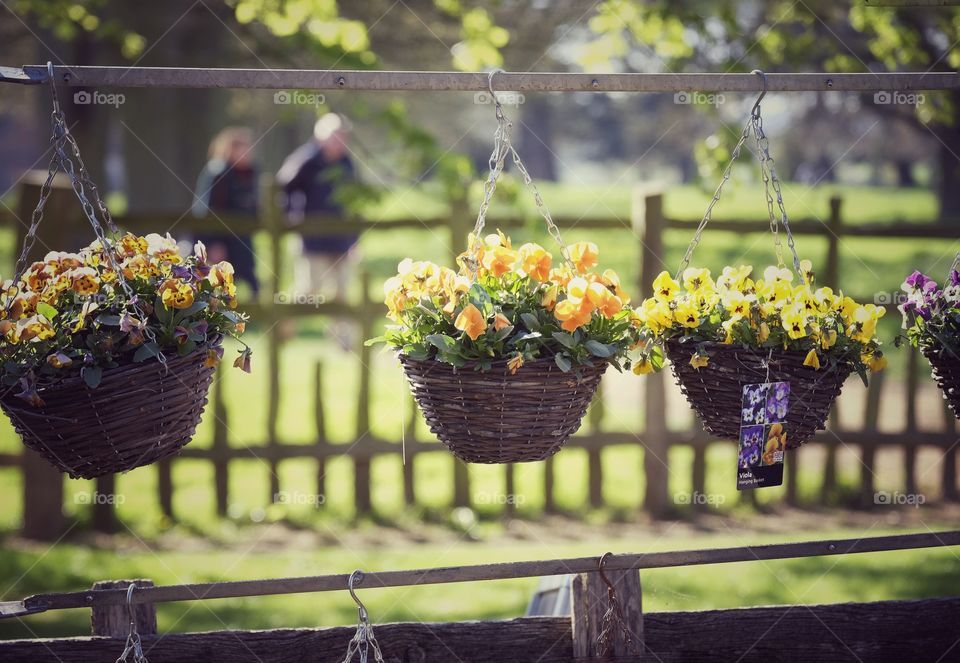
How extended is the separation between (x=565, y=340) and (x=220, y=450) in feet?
12.0

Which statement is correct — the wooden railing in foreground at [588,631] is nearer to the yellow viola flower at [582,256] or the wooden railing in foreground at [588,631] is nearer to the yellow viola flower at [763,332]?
the yellow viola flower at [763,332]

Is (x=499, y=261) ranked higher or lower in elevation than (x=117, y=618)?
higher

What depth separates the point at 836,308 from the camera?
2.26 metres

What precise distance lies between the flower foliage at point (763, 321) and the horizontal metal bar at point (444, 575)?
0.42 metres

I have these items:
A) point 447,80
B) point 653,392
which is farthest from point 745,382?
point 653,392

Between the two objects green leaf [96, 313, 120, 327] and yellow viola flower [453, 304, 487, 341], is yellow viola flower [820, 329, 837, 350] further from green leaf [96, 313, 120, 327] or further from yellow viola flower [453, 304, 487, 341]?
green leaf [96, 313, 120, 327]

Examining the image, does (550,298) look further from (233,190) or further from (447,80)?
(233,190)

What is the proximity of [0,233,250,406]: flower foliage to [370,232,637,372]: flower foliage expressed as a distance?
0.41 m

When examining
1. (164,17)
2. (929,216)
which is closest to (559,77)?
(164,17)

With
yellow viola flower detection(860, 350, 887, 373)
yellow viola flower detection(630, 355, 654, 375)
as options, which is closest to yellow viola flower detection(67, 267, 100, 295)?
yellow viola flower detection(630, 355, 654, 375)

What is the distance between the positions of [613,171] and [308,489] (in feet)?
111

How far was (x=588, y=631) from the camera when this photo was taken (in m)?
2.27

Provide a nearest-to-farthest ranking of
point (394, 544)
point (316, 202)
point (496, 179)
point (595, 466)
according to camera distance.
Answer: point (496, 179) < point (394, 544) < point (595, 466) < point (316, 202)

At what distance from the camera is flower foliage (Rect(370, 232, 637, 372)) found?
2080 mm
